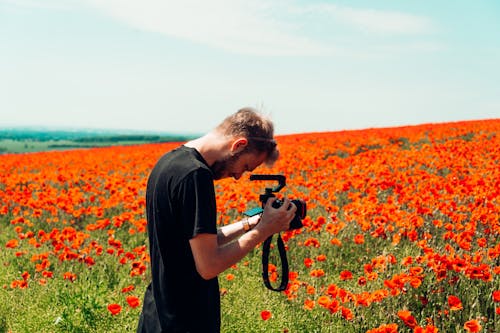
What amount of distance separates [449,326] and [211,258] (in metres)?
2.61

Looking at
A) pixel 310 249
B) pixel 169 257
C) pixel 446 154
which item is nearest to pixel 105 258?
pixel 310 249

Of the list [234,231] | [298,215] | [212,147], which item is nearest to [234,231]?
[234,231]

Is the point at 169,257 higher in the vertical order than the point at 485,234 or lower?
higher

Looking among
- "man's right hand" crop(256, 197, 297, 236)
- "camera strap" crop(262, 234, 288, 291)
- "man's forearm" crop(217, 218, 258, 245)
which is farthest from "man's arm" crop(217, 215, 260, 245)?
"man's right hand" crop(256, 197, 297, 236)

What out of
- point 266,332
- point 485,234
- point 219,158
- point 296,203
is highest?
point 219,158

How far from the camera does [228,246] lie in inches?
80.5

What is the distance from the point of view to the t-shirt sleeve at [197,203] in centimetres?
192

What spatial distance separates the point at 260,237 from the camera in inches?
81.6

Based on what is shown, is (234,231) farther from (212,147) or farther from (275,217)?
(212,147)

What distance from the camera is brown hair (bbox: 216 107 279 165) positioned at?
82.0 inches

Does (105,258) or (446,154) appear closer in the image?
(105,258)

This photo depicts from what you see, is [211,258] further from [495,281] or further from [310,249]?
[310,249]

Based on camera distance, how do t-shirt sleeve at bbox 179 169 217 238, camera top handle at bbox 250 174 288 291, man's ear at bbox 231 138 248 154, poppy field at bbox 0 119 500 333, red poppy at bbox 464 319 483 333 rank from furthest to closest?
poppy field at bbox 0 119 500 333 < red poppy at bbox 464 319 483 333 < camera top handle at bbox 250 174 288 291 < man's ear at bbox 231 138 248 154 < t-shirt sleeve at bbox 179 169 217 238

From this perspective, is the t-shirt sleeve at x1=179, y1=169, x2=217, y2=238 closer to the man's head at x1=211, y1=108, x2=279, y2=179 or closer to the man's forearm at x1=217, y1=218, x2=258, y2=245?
the man's head at x1=211, y1=108, x2=279, y2=179
